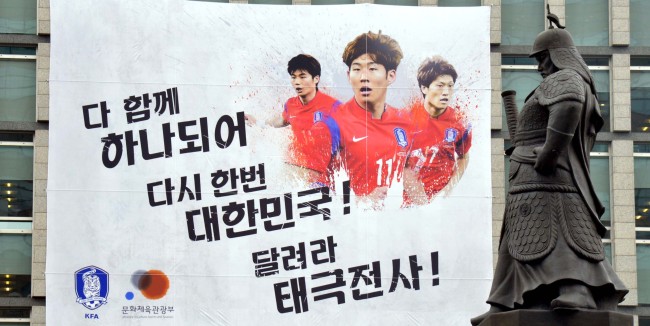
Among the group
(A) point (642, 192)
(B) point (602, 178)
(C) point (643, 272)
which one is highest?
(B) point (602, 178)

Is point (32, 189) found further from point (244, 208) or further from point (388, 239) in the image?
point (388, 239)

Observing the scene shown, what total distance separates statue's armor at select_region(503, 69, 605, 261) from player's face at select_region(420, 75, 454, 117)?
25663 mm

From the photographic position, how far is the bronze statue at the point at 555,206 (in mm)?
15398

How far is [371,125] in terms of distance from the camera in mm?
41250

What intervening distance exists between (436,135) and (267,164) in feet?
15.9

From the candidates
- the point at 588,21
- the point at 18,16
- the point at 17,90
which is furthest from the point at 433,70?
the point at 18,16

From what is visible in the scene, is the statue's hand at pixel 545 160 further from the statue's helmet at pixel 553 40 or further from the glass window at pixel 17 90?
the glass window at pixel 17 90

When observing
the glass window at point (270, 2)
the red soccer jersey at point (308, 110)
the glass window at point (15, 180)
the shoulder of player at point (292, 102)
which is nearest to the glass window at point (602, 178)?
the red soccer jersey at point (308, 110)

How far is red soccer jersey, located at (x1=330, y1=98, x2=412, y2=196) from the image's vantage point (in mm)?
41031

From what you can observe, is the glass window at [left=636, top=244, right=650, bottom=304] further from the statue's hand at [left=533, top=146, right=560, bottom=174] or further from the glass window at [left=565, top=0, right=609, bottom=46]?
the statue's hand at [left=533, top=146, right=560, bottom=174]

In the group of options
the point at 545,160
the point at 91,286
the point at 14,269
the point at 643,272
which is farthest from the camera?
the point at 643,272

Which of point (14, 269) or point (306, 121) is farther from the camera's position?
point (306, 121)

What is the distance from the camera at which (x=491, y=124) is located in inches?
1652

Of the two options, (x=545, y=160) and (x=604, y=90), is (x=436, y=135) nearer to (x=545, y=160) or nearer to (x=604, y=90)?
(x=604, y=90)
